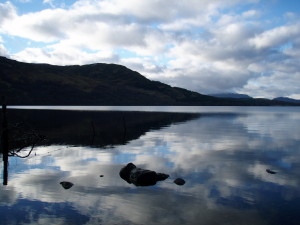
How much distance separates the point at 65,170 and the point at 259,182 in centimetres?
1900

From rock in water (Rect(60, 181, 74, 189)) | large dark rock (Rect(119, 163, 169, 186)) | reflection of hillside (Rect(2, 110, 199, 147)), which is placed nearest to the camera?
rock in water (Rect(60, 181, 74, 189))

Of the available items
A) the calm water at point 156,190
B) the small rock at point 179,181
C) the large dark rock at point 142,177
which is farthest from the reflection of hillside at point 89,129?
the small rock at point 179,181

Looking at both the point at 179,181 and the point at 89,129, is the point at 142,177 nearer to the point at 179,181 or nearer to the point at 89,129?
the point at 179,181

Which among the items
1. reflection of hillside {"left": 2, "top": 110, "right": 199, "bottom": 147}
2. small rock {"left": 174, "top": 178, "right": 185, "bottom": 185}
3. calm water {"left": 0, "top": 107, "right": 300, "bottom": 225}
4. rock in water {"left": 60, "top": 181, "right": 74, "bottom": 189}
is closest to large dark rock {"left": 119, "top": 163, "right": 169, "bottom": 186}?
calm water {"left": 0, "top": 107, "right": 300, "bottom": 225}

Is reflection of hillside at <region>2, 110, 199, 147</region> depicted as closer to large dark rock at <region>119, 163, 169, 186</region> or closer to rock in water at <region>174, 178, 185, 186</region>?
large dark rock at <region>119, 163, 169, 186</region>

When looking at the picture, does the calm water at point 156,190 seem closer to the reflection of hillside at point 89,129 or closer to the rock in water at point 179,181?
the rock in water at point 179,181

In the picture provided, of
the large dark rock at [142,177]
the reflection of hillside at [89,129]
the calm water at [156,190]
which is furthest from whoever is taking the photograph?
the reflection of hillside at [89,129]

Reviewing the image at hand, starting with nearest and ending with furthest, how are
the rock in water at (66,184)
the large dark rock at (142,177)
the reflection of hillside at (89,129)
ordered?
the rock in water at (66,184) → the large dark rock at (142,177) → the reflection of hillside at (89,129)

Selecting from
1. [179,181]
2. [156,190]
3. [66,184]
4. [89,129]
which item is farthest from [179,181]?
[89,129]

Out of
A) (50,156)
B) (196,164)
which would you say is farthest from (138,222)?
(50,156)

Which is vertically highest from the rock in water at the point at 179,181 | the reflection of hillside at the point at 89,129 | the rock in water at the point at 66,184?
the rock in water at the point at 179,181

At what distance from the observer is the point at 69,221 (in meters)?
16.5

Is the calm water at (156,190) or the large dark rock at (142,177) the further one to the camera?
the large dark rock at (142,177)

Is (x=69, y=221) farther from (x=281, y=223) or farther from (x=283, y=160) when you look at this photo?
(x=283, y=160)
